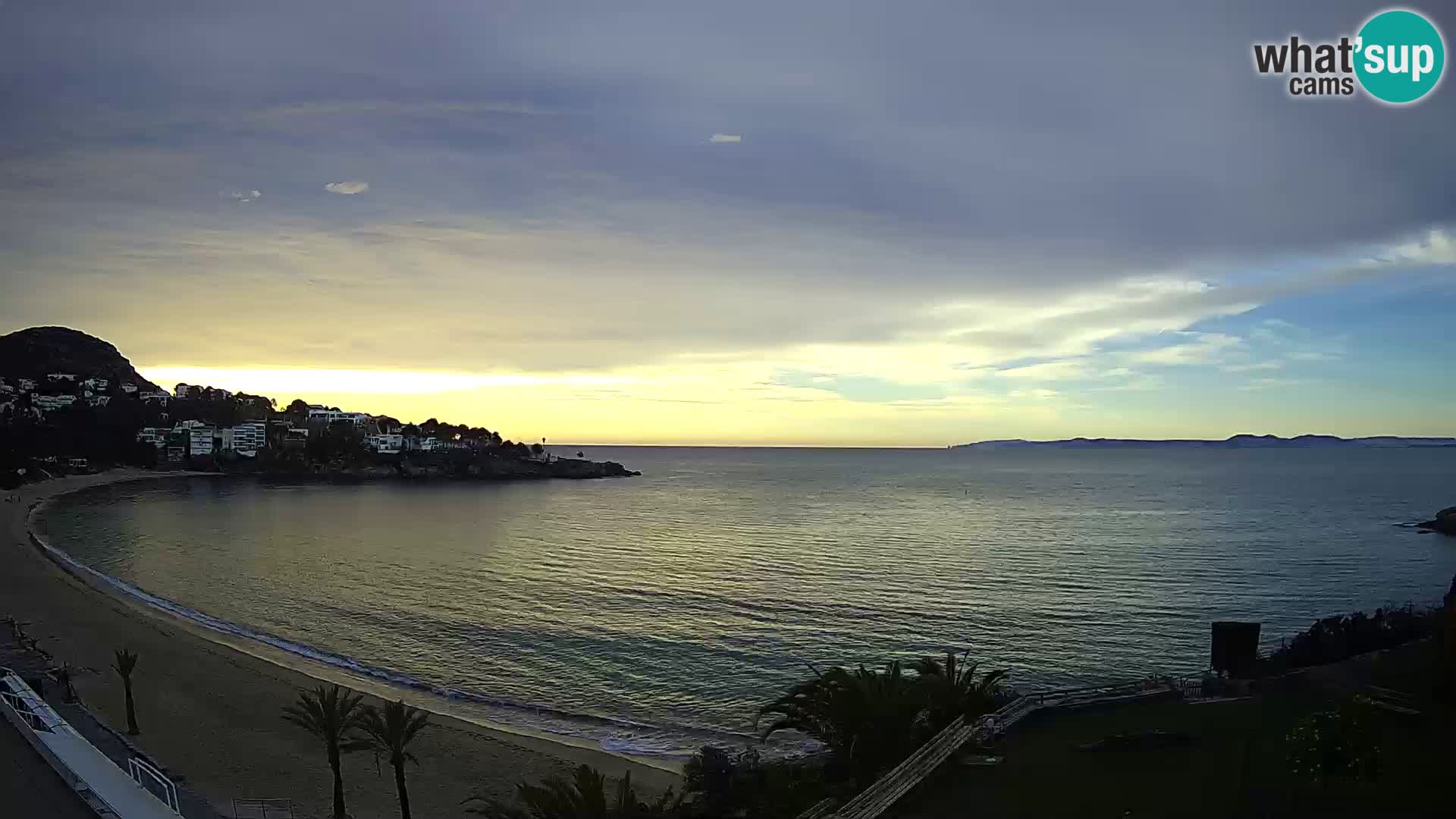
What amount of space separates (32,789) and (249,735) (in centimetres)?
1268

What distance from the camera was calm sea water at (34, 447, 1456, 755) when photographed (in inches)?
1366

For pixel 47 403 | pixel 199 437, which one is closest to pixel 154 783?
pixel 199 437

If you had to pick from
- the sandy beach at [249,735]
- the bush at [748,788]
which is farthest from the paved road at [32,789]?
the bush at [748,788]

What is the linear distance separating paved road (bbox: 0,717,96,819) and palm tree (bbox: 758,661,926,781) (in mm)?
12879

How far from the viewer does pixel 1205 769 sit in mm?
15969

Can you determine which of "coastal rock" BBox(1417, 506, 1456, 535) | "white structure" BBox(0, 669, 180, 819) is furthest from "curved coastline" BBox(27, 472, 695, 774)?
"coastal rock" BBox(1417, 506, 1456, 535)

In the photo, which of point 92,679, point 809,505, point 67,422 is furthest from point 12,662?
point 67,422

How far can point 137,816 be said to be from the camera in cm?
1445

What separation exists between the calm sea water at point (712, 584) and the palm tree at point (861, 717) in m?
8.62

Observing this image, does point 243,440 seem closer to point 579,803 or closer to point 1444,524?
point 579,803

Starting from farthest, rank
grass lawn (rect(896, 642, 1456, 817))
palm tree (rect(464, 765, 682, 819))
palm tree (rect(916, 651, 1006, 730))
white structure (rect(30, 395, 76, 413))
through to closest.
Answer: white structure (rect(30, 395, 76, 413)) < palm tree (rect(916, 651, 1006, 730)) < palm tree (rect(464, 765, 682, 819)) < grass lawn (rect(896, 642, 1456, 817))

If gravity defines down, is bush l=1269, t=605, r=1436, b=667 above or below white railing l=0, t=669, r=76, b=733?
above

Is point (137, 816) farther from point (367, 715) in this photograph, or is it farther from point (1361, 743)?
point (1361, 743)

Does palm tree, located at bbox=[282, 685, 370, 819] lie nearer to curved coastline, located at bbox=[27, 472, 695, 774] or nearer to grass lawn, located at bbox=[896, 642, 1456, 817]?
curved coastline, located at bbox=[27, 472, 695, 774]
